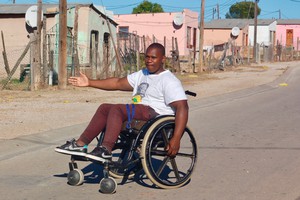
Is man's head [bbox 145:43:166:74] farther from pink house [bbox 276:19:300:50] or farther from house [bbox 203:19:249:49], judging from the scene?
pink house [bbox 276:19:300:50]

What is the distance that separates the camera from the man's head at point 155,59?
6.14 m

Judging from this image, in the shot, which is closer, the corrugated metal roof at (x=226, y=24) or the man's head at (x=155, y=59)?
the man's head at (x=155, y=59)

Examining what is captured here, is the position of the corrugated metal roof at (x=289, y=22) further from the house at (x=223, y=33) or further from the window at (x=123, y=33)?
the window at (x=123, y=33)

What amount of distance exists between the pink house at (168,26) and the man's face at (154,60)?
33.9 meters

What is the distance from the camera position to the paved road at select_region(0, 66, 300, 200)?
5926mm

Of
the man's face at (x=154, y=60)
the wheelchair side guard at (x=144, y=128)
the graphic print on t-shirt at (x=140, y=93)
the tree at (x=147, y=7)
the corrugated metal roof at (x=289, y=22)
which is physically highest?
the tree at (x=147, y=7)

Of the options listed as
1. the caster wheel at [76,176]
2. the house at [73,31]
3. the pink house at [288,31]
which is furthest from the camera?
the pink house at [288,31]

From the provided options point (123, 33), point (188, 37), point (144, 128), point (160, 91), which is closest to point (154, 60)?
point (160, 91)

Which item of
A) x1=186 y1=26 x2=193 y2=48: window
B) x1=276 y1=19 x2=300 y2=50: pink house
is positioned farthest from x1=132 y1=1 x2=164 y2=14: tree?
x1=186 y1=26 x2=193 y2=48: window

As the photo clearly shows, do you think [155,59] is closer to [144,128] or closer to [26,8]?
[144,128]

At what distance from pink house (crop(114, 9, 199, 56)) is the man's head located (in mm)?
33899

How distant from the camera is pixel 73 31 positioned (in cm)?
2175

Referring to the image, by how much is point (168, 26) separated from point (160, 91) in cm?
3654

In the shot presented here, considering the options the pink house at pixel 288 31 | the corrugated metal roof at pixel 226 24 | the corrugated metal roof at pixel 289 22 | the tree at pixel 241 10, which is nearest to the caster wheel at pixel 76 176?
the corrugated metal roof at pixel 226 24
